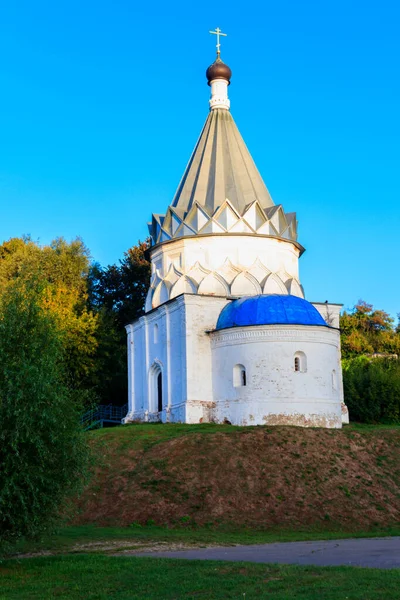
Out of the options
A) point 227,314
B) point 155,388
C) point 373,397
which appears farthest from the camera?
point 373,397

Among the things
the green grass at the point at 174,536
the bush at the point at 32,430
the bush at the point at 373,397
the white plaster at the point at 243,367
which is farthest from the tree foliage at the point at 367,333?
the bush at the point at 32,430

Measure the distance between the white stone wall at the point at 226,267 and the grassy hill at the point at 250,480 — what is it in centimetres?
725

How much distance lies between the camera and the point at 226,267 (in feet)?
103

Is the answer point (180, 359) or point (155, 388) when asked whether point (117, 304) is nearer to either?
point (155, 388)

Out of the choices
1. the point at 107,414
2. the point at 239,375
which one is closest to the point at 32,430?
the point at 239,375

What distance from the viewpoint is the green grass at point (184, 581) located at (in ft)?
31.7

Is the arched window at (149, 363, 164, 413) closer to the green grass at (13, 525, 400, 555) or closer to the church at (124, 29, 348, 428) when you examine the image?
the church at (124, 29, 348, 428)

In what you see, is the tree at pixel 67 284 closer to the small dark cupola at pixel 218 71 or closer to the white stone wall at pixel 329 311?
the white stone wall at pixel 329 311

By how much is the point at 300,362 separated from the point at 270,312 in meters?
2.07

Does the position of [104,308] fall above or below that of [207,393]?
above

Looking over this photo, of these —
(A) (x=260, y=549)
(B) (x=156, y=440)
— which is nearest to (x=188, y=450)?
(B) (x=156, y=440)

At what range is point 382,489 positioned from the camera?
21797 mm

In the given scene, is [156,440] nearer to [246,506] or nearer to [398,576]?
[246,506]

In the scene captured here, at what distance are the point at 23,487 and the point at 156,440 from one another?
39.1ft
